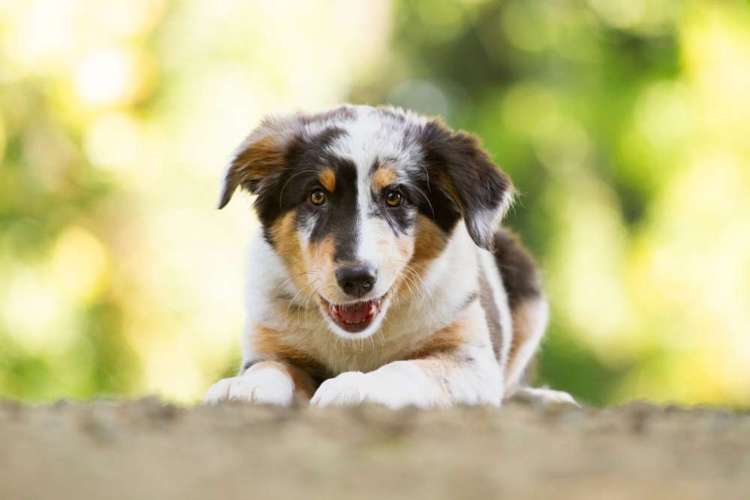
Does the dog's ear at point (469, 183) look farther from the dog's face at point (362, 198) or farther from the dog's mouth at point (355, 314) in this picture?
the dog's mouth at point (355, 314)

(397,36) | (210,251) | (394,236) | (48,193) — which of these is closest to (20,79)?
(48,193)

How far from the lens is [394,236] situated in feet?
18.1

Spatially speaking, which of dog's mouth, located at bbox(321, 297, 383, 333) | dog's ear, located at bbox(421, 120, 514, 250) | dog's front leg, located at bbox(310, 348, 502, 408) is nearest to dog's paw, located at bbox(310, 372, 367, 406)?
dog's front leg, located at bbox(310, 348, 502, 408)

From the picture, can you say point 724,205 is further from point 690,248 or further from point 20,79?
point 20,79

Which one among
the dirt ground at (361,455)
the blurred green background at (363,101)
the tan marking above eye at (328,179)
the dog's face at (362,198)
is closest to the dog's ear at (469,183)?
the dog's face at (362,198)

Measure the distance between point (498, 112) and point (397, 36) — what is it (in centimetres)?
143

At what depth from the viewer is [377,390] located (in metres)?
4.93

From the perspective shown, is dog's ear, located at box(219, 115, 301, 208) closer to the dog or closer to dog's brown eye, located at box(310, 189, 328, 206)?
the dog

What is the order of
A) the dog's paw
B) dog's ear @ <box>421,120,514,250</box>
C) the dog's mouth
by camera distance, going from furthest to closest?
dog's ear @ <box>421,120,514,250</box> < the dog's mouth < the dog's paw

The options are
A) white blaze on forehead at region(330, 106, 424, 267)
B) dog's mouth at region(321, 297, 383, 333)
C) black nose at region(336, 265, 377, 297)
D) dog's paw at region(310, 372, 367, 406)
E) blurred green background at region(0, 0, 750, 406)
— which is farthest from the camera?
blurred green background at region(0, 0, 750, 406)

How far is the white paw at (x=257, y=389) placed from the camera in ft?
16.6

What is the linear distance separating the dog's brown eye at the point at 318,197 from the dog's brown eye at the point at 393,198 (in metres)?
0.26

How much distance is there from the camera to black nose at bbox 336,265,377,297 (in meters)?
5.24

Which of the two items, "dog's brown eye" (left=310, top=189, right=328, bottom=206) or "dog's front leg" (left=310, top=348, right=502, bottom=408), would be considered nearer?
"dog's front leg" (left=310, top=348, right=502, bottom=408)
